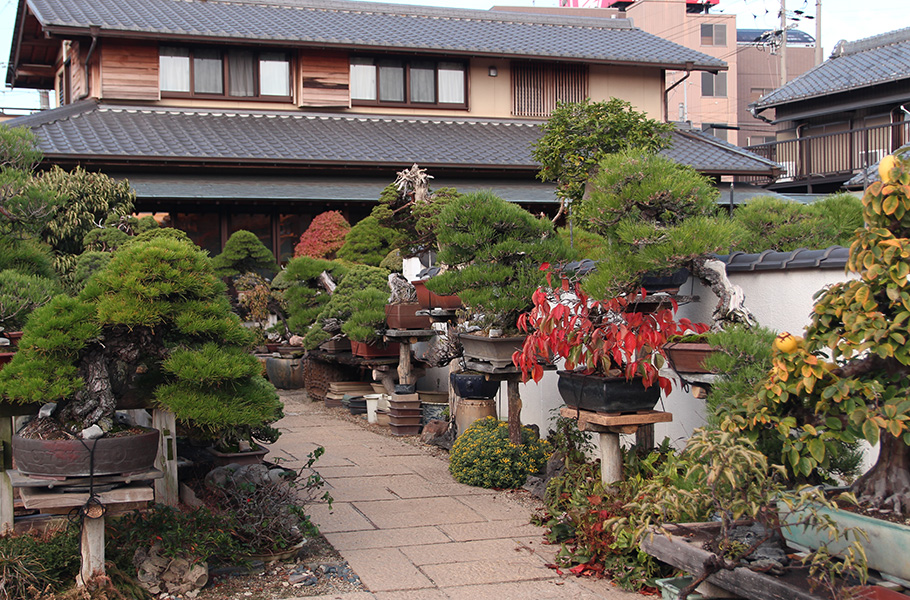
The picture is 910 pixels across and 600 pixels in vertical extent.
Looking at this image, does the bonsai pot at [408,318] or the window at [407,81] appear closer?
the bonsai pot at [408,318]

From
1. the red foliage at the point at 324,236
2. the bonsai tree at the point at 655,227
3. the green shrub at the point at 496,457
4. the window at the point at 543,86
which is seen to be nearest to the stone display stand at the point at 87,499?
the bonsai tree at the point at 655,227

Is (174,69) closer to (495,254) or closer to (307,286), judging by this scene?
(307,286)

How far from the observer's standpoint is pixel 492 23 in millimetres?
21109

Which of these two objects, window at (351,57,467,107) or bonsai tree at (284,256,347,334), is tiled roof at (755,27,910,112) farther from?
bonsai tree at (284,256,347,334)

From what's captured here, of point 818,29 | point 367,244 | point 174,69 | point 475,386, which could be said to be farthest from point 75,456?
point 818,29

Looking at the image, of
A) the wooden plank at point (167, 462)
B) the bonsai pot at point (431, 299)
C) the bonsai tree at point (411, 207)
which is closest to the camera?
the wooden plank at point (167, 462)

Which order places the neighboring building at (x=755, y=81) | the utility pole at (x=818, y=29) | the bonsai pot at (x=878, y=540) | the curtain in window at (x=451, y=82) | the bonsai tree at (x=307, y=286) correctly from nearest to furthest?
the bonsai pot at (x=878, y=540)
the bonsai tree at (x=307, y=286)
the curtain in window at (x=451, y=82)
the utility pole at (x=818, y=29)
the neighboring building at (x=755, y=81)

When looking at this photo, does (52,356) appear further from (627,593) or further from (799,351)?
(799,351)

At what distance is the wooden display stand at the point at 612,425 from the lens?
520 centimetres

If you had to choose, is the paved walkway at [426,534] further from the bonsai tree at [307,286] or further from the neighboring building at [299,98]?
the neighboring building at [299,98]

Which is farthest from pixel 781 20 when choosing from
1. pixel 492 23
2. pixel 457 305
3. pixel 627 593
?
pixel 627 593

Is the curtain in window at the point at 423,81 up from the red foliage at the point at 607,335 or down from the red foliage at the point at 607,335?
up

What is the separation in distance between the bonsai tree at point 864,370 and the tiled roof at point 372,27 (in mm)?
15327

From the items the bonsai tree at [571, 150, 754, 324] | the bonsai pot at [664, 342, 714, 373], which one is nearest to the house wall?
the bonsai tree at [571, 150, 754, 324]
